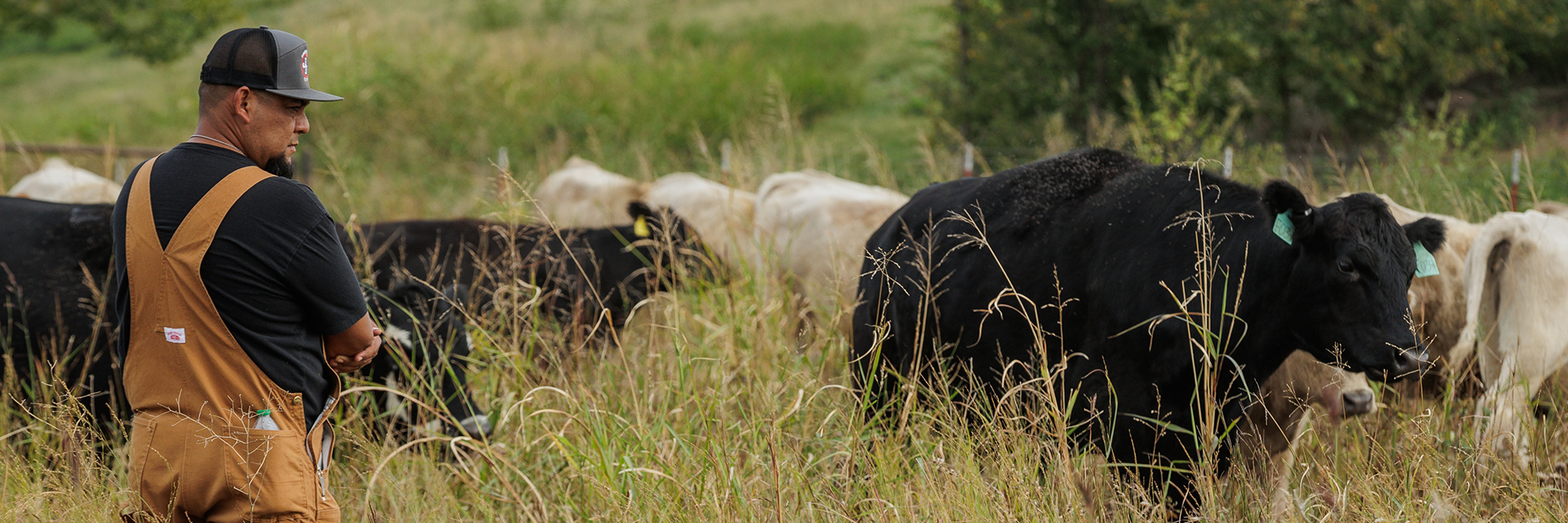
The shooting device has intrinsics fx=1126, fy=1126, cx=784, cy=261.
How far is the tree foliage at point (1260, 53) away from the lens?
37.7ft

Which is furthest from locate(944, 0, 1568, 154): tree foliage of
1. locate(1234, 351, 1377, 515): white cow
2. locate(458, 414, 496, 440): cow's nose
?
locate(458, 414, 496, 440): cow's nose

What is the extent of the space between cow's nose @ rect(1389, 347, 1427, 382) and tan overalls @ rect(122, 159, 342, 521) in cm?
273

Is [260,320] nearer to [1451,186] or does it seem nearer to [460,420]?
[460,420]

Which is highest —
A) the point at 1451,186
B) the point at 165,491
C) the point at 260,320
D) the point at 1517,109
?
the point at 260,320

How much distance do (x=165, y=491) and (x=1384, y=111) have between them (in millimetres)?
12747

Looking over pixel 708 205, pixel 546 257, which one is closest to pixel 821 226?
pixel 546 257

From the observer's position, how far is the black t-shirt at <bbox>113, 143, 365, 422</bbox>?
2.26 metres

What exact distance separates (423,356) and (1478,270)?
3946 millimetres

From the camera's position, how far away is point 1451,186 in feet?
19.7

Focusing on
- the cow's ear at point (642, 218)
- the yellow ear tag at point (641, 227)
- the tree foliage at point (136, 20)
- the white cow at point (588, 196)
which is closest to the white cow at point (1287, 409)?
the cow's ear at point (642, 218)

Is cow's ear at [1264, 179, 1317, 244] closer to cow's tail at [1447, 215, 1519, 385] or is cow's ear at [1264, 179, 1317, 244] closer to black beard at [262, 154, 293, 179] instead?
cow's tail at [1447, 215, 1519, 385]

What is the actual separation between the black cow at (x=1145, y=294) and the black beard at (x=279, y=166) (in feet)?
4.83

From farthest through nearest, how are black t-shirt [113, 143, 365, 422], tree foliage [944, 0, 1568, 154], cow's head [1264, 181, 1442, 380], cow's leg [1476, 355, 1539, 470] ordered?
1. tree foliage [944, 0, 1568, 154]
2. cow's leg [1476, 355, 1539, 470]
3. cow's head [1264, 181, 1442, 380]
4. black t-shirt [113, 143, 365, 422]

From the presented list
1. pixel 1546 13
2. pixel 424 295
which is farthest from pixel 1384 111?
pixel 424 295
